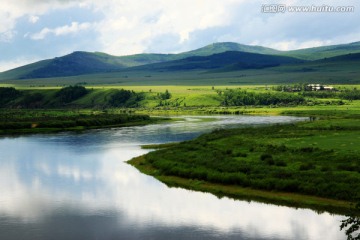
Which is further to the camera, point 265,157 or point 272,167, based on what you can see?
point 265,157

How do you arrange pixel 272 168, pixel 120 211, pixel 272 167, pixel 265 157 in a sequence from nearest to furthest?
pixel 120 211
pixel 272 168
pixel 272 167
pixel 265 157

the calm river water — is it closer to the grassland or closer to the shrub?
the grassland

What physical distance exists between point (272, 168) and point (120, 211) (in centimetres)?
2085

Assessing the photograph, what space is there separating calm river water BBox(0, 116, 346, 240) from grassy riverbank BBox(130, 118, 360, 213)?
2605mm

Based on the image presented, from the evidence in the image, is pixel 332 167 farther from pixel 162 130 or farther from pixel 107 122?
pixel 107 122

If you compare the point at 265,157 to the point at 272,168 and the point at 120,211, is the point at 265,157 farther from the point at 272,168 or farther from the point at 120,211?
the point at 120,211

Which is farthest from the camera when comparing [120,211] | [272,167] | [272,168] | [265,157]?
[265,157]

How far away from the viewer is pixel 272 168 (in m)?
65.8

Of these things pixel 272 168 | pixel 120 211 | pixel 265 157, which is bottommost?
pixel 120 211

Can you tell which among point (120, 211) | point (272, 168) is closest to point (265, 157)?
point (272, 168)

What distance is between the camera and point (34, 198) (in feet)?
204

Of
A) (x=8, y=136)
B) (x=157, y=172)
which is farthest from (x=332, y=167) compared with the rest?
(x=8, y=136)

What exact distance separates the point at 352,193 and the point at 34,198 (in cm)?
3600

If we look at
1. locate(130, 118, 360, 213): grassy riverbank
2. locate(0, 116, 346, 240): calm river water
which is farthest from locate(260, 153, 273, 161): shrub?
locate(0, 116, 346, 240): calm river water
